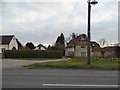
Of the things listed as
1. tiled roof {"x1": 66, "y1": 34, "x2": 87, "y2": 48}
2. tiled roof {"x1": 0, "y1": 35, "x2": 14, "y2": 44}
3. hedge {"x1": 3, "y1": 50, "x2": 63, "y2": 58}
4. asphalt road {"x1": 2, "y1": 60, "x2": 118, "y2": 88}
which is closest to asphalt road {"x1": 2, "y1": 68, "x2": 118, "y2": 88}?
asphalt road {"x1": 2, "y1": 60, "x2": 118, "y2": 88}

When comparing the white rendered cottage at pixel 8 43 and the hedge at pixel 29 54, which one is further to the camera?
the white rendered cottage at pixel 8 43

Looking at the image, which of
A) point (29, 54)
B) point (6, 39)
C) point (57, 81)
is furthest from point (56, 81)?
point (6, 39)

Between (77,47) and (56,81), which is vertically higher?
(77,47)

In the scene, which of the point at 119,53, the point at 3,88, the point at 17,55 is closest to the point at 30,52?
the point at 17,55

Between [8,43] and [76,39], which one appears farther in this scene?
[76,39]

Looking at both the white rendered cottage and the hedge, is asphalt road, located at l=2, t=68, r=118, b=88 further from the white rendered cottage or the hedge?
the white rendered cottage

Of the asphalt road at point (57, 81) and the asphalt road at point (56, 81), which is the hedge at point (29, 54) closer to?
the asphalt road at point (57, 81)

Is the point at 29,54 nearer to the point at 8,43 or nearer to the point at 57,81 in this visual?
the point at 8,43

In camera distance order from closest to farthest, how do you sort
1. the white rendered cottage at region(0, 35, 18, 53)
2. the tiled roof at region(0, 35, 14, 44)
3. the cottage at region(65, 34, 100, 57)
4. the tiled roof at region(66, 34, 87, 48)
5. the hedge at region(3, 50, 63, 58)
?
the hedge at region(3, 50, 63, 58) → the white rendered cottage at region(0, 35, 18, 53) → the tiled roof at region(0, 35, 14, 44) → the cottage at region(65, 34, 100, 57) → the tiled roof at region(66, 34, 87, 48)

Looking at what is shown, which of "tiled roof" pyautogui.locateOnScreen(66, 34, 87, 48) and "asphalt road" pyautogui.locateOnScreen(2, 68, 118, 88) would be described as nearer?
"asphalt road" pyautogui.locateOnScreen(2, 68, 118, 88)

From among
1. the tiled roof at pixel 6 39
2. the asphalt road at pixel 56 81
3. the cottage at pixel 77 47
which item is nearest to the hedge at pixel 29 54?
the tiled roof at pixel 6 39

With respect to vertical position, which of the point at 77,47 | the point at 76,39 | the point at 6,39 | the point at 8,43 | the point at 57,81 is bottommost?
the point at 57,81

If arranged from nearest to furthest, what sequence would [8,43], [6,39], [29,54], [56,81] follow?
[56,81]
[29,54]
[8,43]
[6,39]

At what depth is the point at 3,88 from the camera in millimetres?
10602
